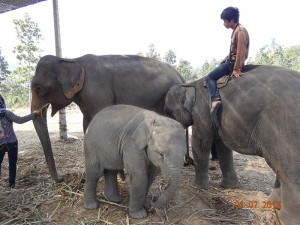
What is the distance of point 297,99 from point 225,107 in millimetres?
840

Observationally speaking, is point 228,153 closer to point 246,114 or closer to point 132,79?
point 246,114

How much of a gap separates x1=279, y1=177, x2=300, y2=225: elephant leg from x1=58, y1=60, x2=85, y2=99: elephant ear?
2.95 m

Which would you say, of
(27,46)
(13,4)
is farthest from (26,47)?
(13,4)

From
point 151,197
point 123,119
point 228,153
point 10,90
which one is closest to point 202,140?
point 228,153

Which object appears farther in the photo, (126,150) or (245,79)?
(245,79)

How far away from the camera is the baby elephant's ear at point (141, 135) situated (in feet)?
9.55

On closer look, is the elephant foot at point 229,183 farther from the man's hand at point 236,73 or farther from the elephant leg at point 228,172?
the man's hand at point 236,73

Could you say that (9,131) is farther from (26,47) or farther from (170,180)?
(26,47)

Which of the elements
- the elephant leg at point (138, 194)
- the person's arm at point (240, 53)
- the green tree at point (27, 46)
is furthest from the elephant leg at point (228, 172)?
the green tree at point (27, 46)

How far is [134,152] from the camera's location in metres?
2.96

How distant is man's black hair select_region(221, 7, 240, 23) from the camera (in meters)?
3.74

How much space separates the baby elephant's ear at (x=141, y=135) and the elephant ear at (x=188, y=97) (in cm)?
127

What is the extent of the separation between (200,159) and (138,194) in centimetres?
139

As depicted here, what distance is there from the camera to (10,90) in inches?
995
